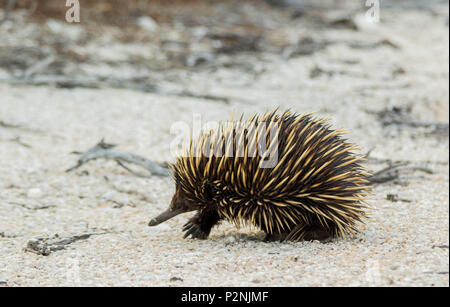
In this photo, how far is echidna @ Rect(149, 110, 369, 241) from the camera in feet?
11.9

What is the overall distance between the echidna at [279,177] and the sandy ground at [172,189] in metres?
0.17

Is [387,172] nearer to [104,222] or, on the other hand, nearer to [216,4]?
[104,222]

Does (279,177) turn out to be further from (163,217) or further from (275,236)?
(163,217)

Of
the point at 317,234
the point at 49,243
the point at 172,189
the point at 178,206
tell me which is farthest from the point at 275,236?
→ the point at 172,189

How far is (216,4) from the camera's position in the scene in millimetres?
15547

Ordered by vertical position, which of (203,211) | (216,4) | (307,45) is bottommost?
(203,211)

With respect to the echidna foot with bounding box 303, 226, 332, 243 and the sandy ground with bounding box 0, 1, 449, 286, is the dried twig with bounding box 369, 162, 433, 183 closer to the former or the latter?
the sandy ground with bounding box 0, 1, 449, 286

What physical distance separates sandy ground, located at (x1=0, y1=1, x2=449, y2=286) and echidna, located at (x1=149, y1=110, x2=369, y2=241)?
A: 17 cm

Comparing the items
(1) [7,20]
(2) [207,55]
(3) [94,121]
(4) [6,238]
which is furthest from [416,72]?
(4) [6,238]

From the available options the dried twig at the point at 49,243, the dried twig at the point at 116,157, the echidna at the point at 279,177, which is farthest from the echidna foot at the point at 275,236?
the dried twig at the point at 116,157

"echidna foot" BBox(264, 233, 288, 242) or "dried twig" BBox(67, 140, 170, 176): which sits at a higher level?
"dried twig" BBox(67, 140, 170, 176)

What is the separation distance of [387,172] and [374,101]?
9.49ft

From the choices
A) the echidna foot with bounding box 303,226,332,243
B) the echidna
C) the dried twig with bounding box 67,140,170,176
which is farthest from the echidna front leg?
the dried twig with bounding box 67,140,170,176

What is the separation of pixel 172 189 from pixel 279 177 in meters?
1.74
